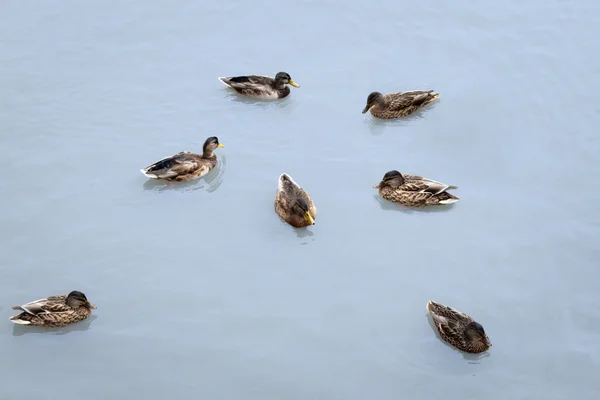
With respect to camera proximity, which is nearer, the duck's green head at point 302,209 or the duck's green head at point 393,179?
the duck's green head at point 302,209

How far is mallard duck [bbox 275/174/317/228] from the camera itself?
10562 mm

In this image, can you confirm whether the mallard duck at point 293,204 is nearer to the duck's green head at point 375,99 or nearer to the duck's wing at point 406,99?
the duck's green head at point 375,99

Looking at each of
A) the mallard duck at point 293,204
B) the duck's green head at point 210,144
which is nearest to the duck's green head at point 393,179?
the mallard duck at point 293,204

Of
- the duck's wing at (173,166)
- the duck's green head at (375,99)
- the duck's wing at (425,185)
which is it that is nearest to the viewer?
the duck's wing at (425,185)

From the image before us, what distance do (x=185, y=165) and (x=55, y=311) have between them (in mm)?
2883

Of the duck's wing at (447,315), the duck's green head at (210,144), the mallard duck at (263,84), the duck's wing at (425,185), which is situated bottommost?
the duck's wing at (447,315)

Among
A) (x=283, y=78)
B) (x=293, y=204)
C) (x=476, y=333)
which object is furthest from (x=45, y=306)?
(x=283, y=78)

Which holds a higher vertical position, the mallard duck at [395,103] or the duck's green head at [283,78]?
the duck's green head at [283,78]

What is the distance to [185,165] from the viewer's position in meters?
11.4

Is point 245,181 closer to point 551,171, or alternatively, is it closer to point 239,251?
point 239,251

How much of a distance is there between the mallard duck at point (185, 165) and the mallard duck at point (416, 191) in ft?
7.77

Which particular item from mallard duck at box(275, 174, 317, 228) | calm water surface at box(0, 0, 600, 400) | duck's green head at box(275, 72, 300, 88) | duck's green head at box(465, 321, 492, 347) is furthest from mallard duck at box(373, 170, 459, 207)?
duck's green head at box(275, 72, 300, 88)

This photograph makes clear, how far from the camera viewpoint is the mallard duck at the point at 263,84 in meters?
12.9

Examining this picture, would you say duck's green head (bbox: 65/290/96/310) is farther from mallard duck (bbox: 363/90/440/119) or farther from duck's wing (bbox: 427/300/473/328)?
mallard duck (bbox: 363/90/440/119)
